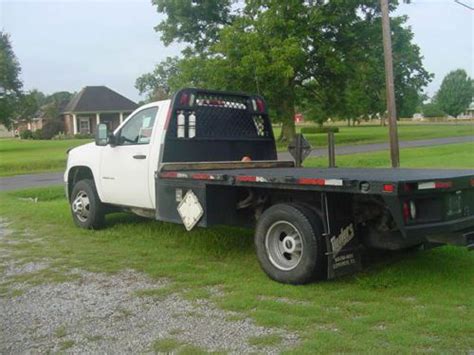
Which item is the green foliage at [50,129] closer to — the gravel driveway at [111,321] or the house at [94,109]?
the house at [94,109]

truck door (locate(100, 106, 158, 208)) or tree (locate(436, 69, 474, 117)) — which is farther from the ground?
tree (locate(436, 69, 474, 117))

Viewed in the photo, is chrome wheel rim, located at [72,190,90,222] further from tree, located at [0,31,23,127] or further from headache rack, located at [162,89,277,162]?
tree, located at [0,31,23,127]

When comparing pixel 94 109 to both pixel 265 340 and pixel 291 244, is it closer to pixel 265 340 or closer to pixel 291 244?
pixel 291 244

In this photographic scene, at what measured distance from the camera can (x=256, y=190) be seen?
639 centimetres

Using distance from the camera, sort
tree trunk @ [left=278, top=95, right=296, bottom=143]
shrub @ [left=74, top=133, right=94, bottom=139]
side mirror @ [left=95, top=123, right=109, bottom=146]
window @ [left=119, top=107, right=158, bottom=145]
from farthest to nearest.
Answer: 1. shrub @ [left=74, top=133, right=94, bottom=139]
2. tree trunk @ [left=278, top=95, right=296, bottom=143]
3. side mirror @ [left=95, top=123, right=109, bottom=146]
4. window @ [left=119, top=107, right=158, bottom=145]

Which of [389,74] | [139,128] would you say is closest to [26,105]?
[389,74]

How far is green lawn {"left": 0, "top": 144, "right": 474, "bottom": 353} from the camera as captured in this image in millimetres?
4281

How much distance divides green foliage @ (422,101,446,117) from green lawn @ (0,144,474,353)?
116714 mm

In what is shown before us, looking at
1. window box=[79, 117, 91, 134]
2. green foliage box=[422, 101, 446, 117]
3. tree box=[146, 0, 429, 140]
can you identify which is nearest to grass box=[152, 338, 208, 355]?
tree box=[146, 0, 429, 140]

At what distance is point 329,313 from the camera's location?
4.82m

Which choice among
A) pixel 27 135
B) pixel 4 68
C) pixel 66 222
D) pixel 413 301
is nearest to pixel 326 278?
pixel 413 301

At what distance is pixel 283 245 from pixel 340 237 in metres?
0.64

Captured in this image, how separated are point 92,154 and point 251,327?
5147 mm

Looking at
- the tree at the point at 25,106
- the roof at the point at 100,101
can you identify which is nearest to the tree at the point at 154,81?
the roof at the point at 100,101
